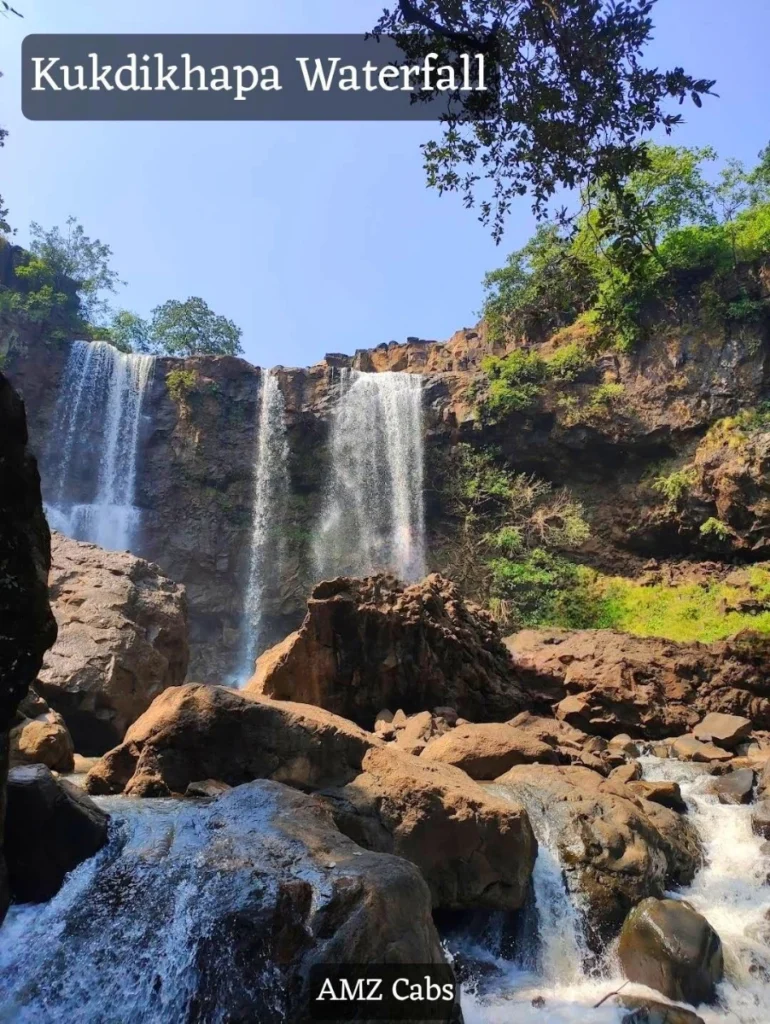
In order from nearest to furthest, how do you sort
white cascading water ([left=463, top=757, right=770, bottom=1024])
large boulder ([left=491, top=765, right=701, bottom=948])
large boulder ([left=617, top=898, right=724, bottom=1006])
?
white cascading water ([left=463, top=757, right=770, bottom=1024]) → large boulder ([left=617, top=898, right=724, bottom=1006]) → large boulder ([left=491, top=765, right=701, bottom=948])

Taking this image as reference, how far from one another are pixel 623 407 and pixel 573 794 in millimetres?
17177

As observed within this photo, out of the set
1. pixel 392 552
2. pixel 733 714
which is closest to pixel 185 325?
pixel 392 552

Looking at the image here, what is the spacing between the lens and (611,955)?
5961mm

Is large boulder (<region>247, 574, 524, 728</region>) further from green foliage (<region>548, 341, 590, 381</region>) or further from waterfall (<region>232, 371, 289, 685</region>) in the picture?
green foliage (<region>548, 341, 590, 381</region>)

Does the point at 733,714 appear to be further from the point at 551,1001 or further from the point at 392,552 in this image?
the point at 392,552

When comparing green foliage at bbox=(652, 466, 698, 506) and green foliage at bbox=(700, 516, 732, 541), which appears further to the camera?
green foliage at bbox=(652, 466, 698, 506)

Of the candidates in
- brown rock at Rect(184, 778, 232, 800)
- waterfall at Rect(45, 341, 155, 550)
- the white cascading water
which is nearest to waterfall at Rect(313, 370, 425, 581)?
waterfall at Rect(45, 341, 155, 550)

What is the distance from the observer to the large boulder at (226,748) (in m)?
6.71

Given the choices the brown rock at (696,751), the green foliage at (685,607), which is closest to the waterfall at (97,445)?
the green foliage at (685,607)

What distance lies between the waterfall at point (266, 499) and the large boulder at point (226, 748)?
16.9m

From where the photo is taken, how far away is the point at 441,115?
6.32 meters

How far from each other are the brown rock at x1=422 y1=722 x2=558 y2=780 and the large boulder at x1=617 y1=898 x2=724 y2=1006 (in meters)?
2.78

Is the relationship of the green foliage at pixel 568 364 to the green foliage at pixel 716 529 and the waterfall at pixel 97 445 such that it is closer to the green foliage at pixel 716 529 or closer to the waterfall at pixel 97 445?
the green foliage at pixel 716 529

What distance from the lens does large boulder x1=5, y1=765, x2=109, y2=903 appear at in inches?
184
